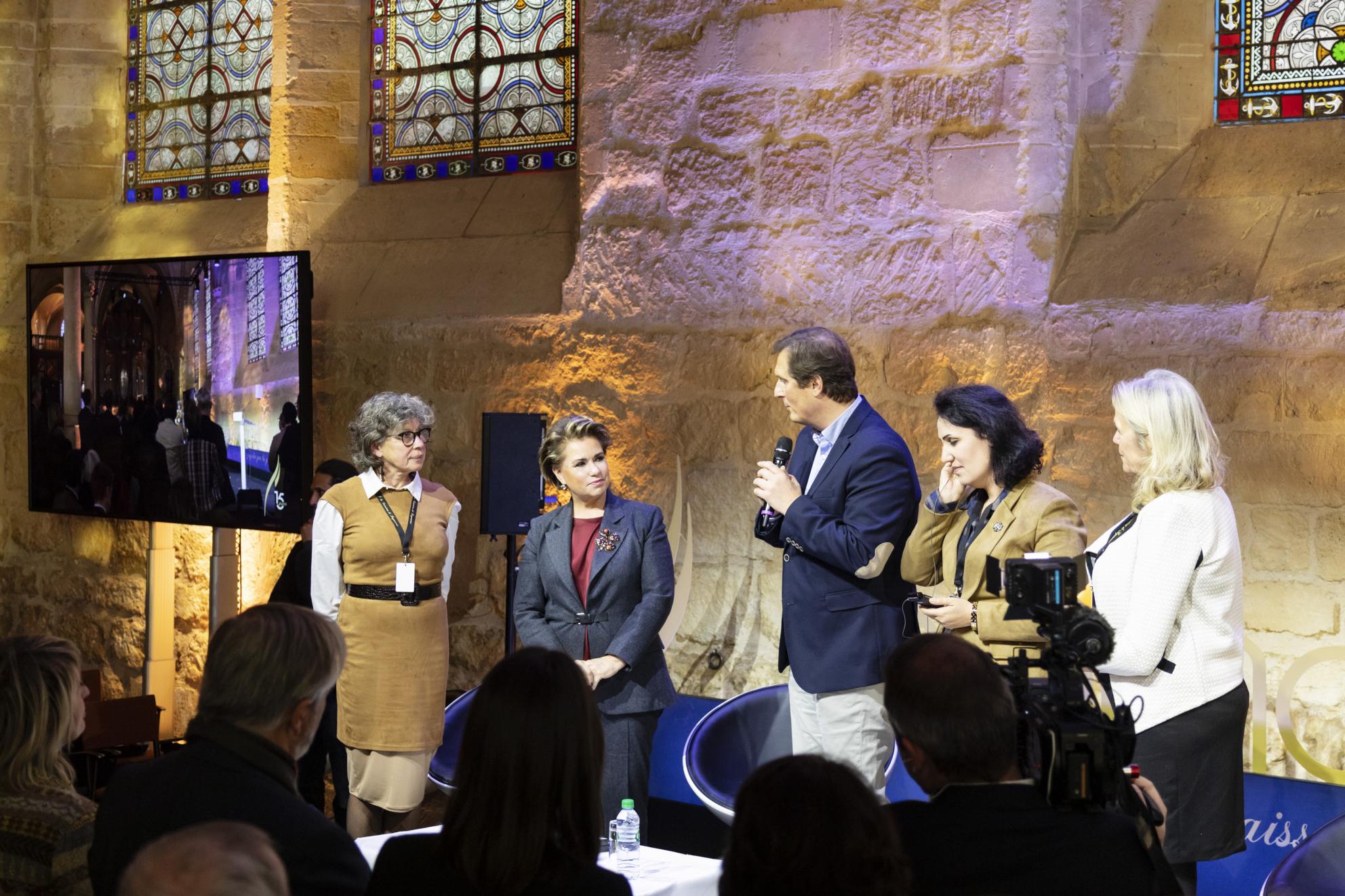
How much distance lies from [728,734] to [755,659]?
2.68 ft

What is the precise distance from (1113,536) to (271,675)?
1.85 metres

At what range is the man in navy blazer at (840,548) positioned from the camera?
3488mm

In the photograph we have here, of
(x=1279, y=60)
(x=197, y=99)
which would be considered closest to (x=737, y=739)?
(x=1279, y=60)

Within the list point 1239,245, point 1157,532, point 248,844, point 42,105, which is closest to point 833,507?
point 1157,532

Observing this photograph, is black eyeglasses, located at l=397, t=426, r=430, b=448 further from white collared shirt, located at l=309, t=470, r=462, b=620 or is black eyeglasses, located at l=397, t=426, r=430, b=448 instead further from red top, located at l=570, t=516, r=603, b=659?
red top, located at l=570, t=516, r=603, b=659

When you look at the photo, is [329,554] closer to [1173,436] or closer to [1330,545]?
[1173,436]

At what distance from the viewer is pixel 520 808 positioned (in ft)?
5.89

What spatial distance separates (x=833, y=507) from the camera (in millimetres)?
3561

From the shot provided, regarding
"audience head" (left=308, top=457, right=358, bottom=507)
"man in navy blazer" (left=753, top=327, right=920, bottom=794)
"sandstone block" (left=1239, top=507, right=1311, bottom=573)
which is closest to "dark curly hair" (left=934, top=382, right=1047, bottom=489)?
"man in navy blazer" (left=753, top=327, right=920, bottom=794)

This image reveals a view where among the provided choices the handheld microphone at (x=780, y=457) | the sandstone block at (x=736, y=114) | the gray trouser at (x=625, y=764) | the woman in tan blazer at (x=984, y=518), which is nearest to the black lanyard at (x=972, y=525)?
the woman in tan blazer at (x=984, y=518)

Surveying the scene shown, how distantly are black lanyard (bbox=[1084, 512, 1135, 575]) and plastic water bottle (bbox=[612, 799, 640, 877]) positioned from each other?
1.13 m

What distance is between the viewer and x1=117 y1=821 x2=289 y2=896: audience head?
1.41 metres

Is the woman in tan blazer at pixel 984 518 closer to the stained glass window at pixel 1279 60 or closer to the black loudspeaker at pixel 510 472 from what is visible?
the black loudspeaker at pixel 510 472

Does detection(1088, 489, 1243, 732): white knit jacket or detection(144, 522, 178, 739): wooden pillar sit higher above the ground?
detection(1088, 489, 1243, 732): white knit jacket
